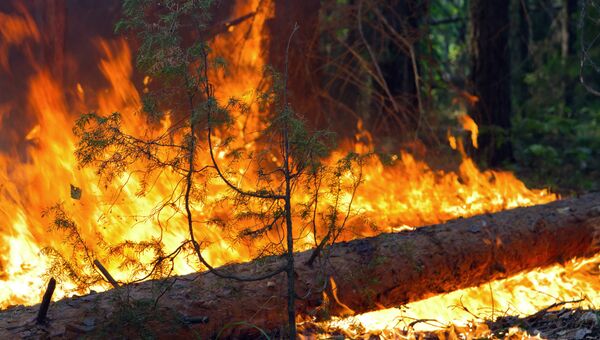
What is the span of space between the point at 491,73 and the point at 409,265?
540cm

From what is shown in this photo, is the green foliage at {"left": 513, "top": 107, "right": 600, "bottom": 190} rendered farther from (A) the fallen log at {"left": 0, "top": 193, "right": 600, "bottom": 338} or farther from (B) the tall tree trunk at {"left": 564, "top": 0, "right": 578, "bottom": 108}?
(A) the fallen log at {"left": 0, "top": 193, "right": 600, "bottom": 338}

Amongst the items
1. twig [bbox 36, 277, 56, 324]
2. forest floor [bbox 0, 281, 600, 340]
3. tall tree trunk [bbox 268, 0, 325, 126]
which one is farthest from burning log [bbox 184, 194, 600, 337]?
tall tree trunk [bbox 268, 0, 325, 126]

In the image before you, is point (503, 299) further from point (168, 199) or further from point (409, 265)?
point (168, 199)

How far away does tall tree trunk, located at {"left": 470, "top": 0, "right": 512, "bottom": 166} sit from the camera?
936 centimetres

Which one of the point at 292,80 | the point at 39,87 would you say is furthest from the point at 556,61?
the point at 39,87

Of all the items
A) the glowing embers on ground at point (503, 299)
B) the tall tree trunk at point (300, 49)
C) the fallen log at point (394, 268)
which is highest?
the tall tree trunk at point (300, 49)

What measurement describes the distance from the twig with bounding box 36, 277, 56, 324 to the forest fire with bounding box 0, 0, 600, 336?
106mm

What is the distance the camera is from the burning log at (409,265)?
4168mm

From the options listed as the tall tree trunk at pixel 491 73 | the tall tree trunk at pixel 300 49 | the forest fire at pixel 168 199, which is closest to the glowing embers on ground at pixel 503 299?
the forest fire at pixel 168 199

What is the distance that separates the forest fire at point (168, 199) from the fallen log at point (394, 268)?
0.53 feet

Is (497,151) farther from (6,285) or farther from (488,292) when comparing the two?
(6,285)

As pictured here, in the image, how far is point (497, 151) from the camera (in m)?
9.59

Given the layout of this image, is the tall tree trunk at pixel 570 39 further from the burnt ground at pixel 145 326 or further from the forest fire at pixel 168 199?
the burnt ground at pixel 145 326

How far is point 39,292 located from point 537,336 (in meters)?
3.45
